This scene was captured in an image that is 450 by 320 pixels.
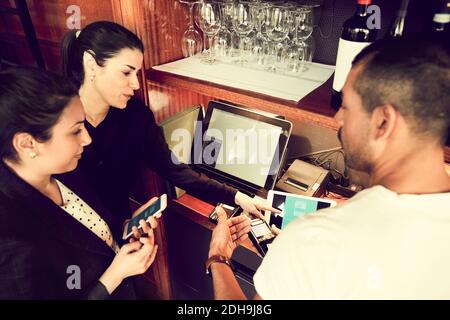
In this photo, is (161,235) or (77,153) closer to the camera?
(77,153)

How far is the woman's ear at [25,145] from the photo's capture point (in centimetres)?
100

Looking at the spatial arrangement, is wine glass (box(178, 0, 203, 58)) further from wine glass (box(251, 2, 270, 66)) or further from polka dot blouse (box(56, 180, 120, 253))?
polka dot blouse (box(56, 180, 120, 253))

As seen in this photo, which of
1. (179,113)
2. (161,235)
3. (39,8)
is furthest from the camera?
(161,235)

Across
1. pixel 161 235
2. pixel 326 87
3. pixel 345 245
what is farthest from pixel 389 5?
pixel 161 235

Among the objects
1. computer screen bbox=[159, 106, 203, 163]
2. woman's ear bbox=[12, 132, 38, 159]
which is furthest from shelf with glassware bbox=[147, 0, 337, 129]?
woman's ear bbox=[12, 132, 38, 159]

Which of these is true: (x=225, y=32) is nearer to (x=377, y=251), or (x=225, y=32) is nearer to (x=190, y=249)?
(x=377, y=251)

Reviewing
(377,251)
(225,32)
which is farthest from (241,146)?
(377,251)

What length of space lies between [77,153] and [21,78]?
0.29 m

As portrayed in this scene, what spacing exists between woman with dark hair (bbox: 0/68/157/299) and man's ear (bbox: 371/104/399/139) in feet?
3.00

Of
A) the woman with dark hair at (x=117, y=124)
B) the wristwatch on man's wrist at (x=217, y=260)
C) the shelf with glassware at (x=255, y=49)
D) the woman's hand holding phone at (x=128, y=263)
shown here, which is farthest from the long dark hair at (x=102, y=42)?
the wristwatch on man's wrist at (x=217, y=260)

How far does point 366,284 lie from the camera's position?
0.66 metres

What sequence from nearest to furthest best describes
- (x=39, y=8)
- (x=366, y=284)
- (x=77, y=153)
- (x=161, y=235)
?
(x=366, y=284), (x=77, y=153), (x=39, y=8), (x=161, y=235)

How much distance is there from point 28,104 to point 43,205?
0.33 metres

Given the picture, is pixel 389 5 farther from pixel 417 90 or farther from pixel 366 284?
pixel 366 284
